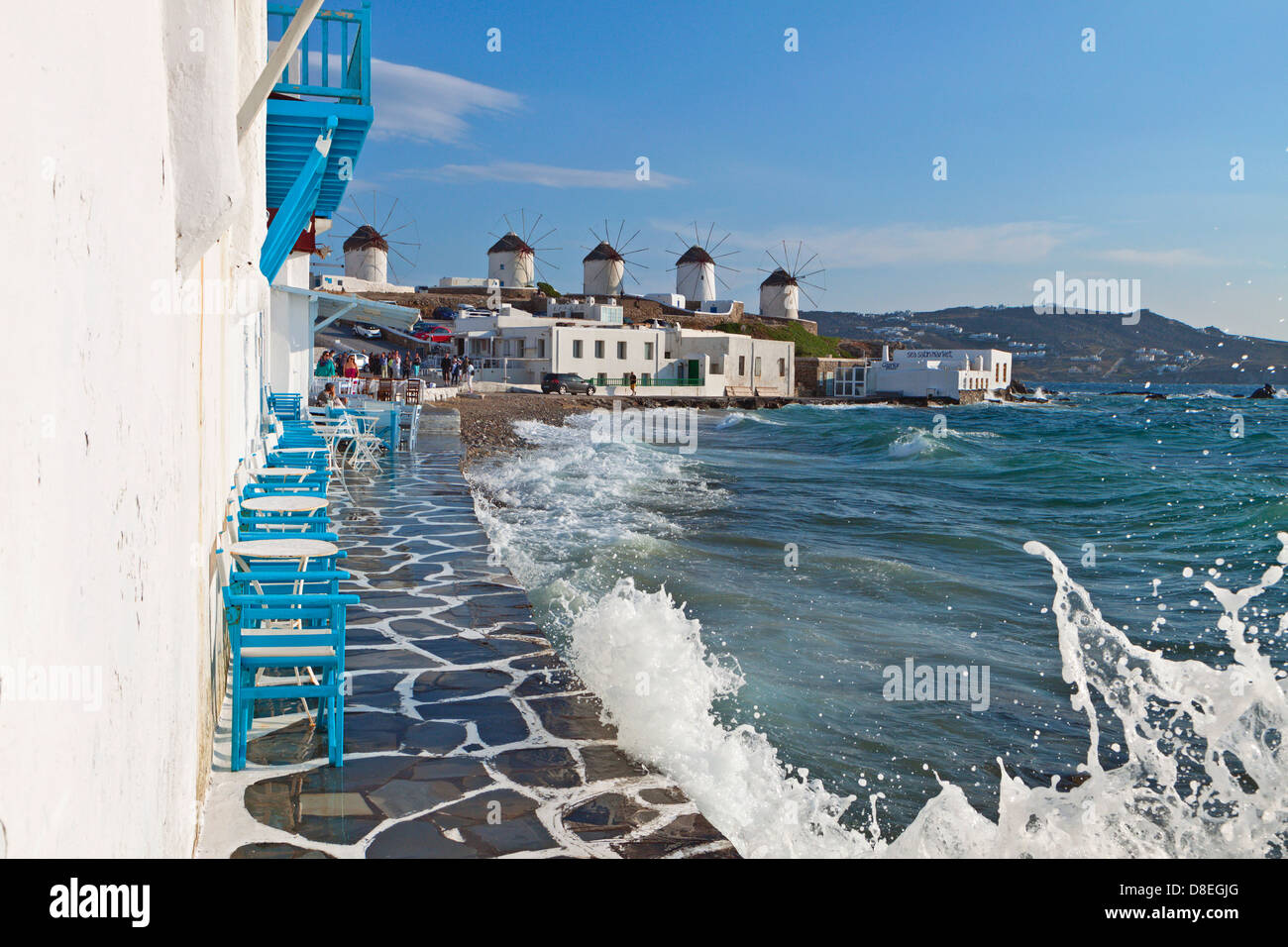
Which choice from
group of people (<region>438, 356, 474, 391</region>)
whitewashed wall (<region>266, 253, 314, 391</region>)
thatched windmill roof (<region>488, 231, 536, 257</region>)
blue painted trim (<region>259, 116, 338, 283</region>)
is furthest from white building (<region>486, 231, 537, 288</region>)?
blue painted trim (<region>259, 116, 338, 283</region>)

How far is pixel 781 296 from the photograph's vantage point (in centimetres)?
8094

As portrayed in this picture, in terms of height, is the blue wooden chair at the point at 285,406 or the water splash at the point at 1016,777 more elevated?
the blue wooden chair at the point at 285,406

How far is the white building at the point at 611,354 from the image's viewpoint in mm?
47000

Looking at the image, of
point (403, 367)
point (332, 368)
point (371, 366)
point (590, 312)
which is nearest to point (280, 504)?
point (332, 368)

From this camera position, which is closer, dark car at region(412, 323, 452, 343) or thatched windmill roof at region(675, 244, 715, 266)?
dark car at region(412, 323, 452, 343)

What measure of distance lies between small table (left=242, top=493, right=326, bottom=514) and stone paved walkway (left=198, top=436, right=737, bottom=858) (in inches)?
31.8

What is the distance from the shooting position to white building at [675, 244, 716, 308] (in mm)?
81938

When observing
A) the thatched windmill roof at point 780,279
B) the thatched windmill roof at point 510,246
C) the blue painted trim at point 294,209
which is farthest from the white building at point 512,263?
the blue painted trim at point 294,209

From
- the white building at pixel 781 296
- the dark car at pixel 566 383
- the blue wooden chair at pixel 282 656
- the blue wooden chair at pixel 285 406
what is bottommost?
the blue wooden chair at pixel 282 656

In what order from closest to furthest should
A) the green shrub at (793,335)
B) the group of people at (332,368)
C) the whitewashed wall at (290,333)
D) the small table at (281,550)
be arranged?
the small table at (281,550), the whitewashed wall at (290,333), the group of people at (332,368), the green shrub at (793,335)

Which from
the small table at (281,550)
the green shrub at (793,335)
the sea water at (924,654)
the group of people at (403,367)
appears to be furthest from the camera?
the green shrub at (793,335)

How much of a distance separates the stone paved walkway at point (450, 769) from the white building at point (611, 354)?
40944 mm

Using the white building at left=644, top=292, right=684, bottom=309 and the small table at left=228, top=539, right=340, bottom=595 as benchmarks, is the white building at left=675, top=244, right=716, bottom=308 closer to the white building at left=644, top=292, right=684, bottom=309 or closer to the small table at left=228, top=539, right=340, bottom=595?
the white building at left=644, top=292, right=684, bottom=309

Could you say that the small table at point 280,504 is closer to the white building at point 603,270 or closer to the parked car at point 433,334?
the parked car at point 433,334
